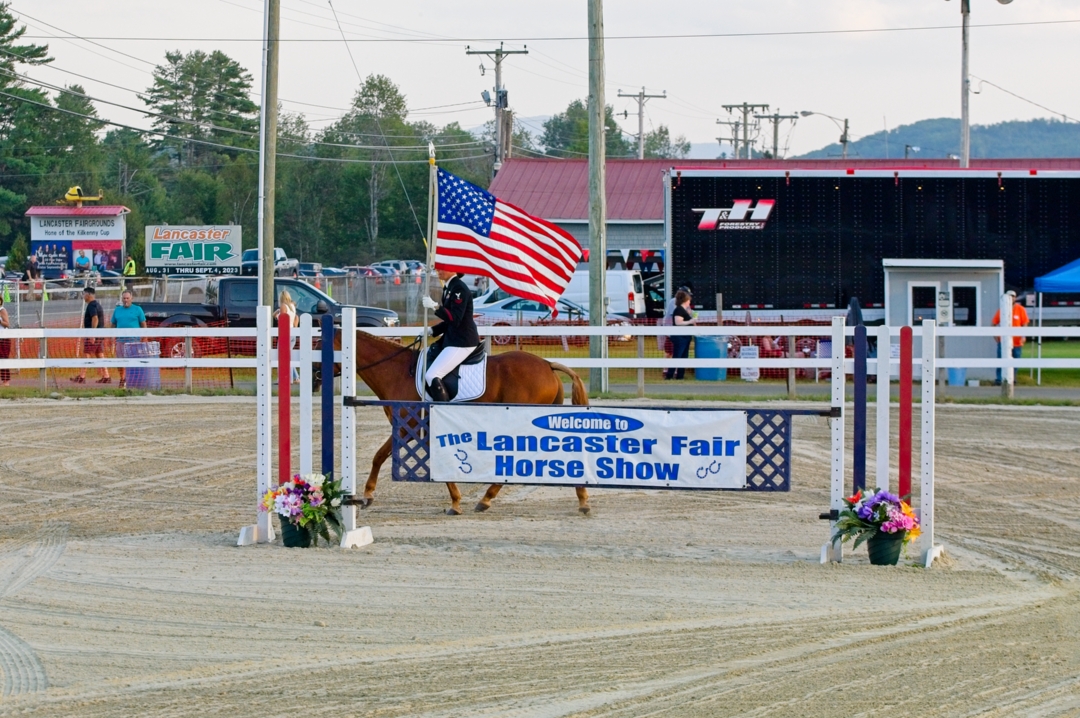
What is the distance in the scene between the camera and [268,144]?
79.6ft

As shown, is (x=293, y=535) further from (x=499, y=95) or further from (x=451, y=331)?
(x=499, y=95)

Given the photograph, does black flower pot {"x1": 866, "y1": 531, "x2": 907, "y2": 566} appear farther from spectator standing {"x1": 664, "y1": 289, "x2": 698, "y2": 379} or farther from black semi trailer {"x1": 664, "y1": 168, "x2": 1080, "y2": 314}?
black semi trailer {"x1": 664, "y1": 168, "x2": 1080, "y2": 314}

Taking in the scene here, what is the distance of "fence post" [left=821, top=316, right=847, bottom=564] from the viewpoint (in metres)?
9.27

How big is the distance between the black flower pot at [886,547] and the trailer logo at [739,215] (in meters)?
18.0

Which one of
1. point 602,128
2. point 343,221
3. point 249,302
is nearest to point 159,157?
point 343,221

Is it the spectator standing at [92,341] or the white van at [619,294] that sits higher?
the white van at [619,294]

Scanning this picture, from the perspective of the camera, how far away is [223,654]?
22.2 feet

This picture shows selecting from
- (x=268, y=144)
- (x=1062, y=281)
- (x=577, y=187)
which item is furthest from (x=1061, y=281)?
(x=577, y=187)

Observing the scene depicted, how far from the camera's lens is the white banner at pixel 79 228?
63062 millimetres

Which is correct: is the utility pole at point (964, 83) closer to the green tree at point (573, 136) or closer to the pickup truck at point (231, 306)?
the pickup truck at point (231, 306)

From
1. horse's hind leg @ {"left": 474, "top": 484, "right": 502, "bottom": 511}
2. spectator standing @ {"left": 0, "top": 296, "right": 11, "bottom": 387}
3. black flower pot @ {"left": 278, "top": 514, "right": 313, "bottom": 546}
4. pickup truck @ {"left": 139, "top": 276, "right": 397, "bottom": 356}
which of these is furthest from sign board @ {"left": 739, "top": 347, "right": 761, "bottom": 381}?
black flower pot @ {"left": 278, "top": 514, "right": 313, "bottom": 546}

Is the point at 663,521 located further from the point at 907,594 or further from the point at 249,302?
the point at 249,302

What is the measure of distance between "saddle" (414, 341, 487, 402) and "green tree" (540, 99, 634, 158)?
115m

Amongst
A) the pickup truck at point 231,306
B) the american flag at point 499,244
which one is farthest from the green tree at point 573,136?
the american flag at point 499,244
